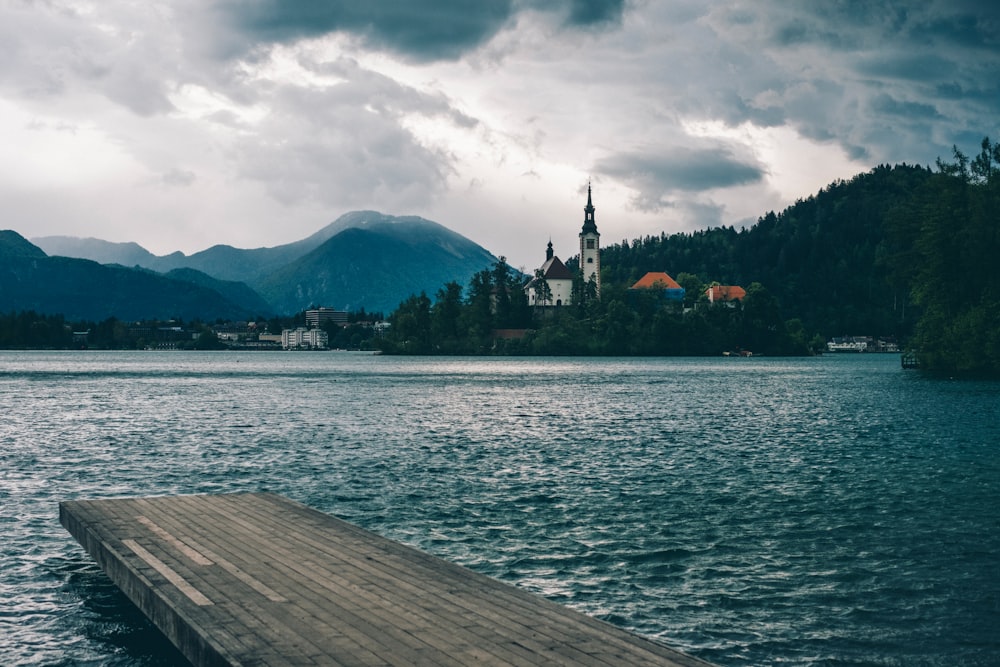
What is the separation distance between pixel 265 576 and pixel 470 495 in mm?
16007

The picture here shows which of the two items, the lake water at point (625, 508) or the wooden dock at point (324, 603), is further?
the lake water at point (625, 508)

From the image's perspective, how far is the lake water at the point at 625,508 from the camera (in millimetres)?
15625

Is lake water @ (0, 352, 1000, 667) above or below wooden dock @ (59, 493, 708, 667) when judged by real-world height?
below

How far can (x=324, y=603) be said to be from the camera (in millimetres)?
12297

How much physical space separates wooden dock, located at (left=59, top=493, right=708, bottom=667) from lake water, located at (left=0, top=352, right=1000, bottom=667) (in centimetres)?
134

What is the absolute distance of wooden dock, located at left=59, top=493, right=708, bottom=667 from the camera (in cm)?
1022

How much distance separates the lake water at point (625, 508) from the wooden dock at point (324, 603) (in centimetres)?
134

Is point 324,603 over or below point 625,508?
over

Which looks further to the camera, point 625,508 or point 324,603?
point 625,508

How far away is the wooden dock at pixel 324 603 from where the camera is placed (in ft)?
33.5

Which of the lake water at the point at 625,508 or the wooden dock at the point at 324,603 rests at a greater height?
the wooden dock at the point at 324,603

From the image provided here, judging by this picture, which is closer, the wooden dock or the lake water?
the wooden dock

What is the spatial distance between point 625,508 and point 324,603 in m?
16.0

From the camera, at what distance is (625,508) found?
27141 mm
